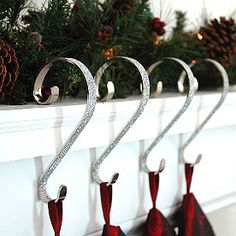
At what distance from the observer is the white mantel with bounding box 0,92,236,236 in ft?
1.78

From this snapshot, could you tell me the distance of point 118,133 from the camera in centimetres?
65

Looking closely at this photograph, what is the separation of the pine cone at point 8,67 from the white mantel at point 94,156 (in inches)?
1.0

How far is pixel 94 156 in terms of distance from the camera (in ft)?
2.28

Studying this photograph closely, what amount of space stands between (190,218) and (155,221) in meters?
0.08

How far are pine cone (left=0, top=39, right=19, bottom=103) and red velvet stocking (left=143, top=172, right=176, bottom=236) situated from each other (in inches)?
11.8

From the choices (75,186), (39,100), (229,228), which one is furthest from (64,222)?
(229,228)

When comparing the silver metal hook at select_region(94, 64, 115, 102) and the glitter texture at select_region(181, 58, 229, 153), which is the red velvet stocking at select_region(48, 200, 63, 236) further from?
the glitter texture at select_region(181, 58, 229, 153)

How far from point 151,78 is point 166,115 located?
0.25 feet

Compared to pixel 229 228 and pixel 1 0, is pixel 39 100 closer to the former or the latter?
pixel 1 0

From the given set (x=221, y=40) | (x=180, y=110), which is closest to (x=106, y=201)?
(x=180, y=110)

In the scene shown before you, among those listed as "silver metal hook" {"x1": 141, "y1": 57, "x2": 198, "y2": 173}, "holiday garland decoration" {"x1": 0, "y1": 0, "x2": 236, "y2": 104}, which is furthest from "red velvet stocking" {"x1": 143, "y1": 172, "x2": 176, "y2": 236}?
"holiday garland decoration" {"x1": 0, "y1": 0, "x2": 236, "y2": 104}

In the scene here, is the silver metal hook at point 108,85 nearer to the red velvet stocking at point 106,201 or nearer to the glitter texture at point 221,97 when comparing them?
the red velvet stocking at point 106,201

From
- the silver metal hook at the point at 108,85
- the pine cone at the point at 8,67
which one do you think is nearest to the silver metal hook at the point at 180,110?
the silver metal hook at the point at 108,85

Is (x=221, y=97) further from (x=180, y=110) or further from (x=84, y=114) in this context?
(x=84, y=114)
